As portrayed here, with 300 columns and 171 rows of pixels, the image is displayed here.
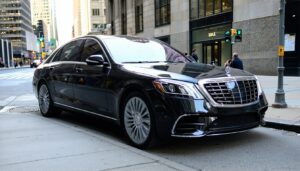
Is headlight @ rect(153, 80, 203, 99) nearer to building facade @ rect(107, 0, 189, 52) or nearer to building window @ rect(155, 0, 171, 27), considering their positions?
building facade @ rect(107, 0, 189, 52)

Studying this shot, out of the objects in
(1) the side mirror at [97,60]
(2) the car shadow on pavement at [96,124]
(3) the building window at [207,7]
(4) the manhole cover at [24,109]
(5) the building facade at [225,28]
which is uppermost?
(3) the building window at [207,7]

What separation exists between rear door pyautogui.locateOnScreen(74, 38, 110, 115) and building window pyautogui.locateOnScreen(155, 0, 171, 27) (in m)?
28.3

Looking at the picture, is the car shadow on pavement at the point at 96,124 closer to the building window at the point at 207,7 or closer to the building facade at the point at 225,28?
the building facade at the point at 225,28

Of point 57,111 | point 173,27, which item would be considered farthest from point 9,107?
point 173,27

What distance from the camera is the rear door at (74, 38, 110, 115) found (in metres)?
5.88

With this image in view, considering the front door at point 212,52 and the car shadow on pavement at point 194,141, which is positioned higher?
the front door at point 212,52

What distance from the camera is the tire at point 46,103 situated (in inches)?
307

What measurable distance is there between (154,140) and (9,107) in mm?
6135

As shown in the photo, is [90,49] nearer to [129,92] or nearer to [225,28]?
[129,92]

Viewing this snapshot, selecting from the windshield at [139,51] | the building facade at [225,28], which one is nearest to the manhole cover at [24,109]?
the windshield at [139,51]

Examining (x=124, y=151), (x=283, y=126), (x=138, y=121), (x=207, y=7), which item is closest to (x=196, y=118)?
(x=138, y=121)

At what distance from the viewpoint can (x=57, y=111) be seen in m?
8.00

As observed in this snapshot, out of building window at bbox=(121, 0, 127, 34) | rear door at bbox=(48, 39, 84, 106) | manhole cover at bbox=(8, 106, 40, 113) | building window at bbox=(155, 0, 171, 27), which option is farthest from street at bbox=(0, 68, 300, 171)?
building window at bbox=(121, 0, 127, 34)

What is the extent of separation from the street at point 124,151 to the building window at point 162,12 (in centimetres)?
2895
